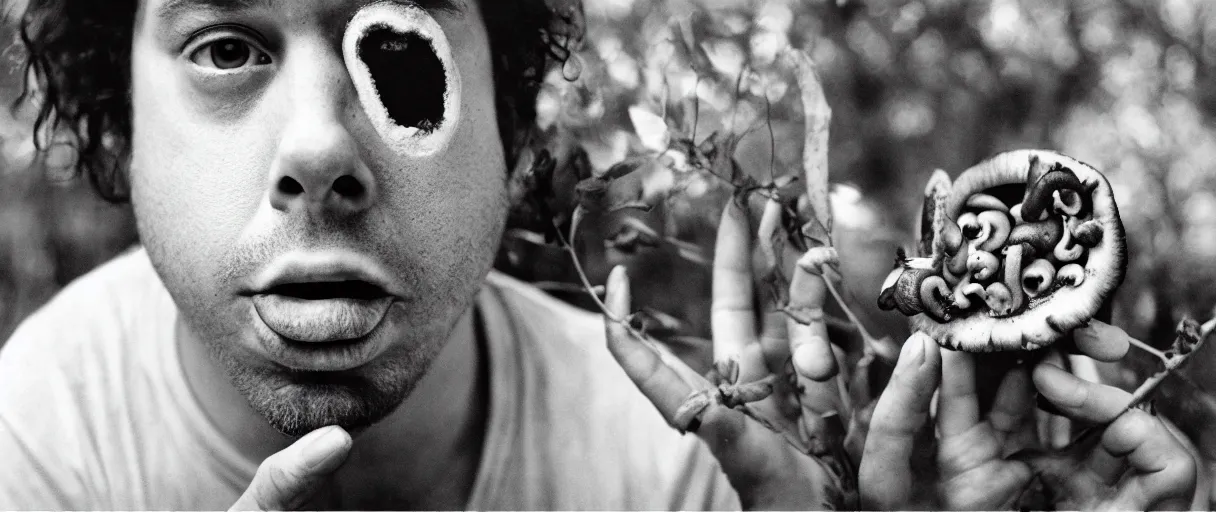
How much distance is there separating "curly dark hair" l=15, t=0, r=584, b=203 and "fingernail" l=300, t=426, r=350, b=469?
0.43 m

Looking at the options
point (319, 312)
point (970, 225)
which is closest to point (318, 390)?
point (319, 312)

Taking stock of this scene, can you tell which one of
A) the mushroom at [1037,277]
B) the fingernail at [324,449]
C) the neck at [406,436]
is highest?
the mushroom at [1037,277]

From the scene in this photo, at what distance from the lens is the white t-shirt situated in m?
1.20

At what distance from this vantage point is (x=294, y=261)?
1.06m

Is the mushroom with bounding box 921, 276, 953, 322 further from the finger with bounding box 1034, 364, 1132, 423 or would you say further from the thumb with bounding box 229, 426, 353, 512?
the thumb with bounding box 229, 426, 353, 512

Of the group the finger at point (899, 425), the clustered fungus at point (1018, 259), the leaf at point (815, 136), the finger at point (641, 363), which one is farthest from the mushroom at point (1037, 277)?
the finger at point (641, 363)

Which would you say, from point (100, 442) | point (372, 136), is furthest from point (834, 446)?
point (100, 442)

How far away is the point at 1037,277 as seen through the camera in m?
1.14

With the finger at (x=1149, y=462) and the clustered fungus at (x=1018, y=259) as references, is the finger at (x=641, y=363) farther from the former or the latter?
the finger at (x=1149, y=462)

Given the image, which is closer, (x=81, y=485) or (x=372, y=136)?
(x=372, y=136)

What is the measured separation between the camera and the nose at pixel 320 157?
1046mm

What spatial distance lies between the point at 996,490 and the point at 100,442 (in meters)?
0.95

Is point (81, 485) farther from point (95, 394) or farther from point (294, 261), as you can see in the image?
point (294, 261)

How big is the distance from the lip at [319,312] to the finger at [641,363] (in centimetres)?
28
